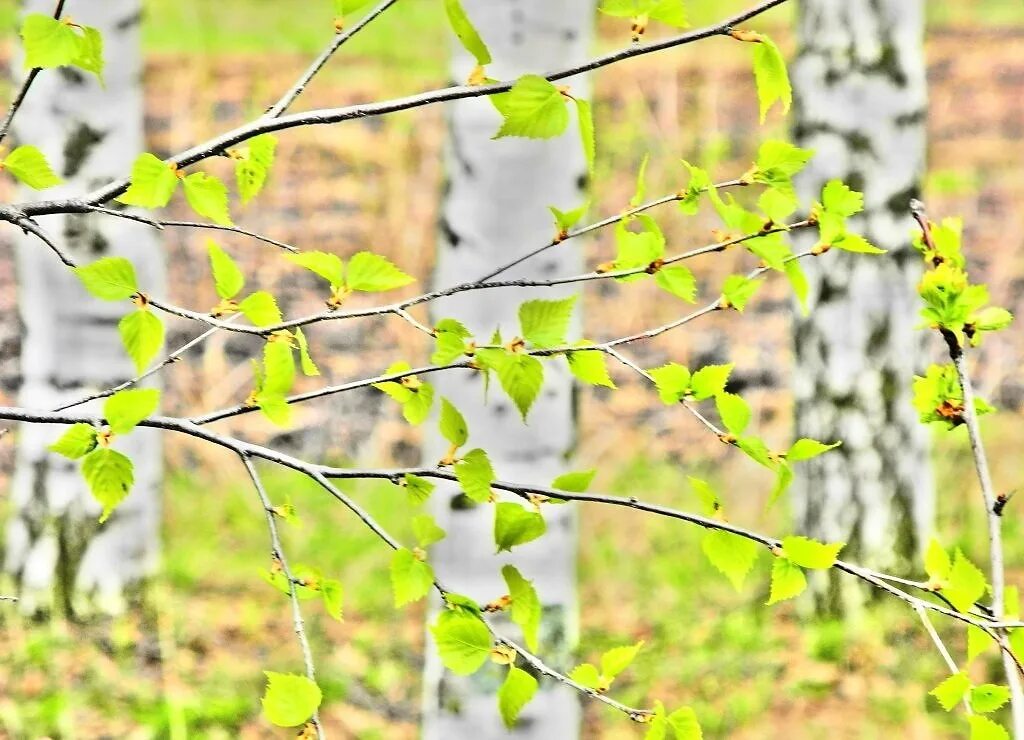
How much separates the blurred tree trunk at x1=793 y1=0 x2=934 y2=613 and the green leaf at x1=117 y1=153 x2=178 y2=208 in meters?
3.43

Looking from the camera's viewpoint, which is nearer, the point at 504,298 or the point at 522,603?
the point at 522,603

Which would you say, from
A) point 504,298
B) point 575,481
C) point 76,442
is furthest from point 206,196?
point 504,298

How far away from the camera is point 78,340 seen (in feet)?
12.8

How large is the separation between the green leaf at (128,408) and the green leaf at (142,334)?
0.08 meters

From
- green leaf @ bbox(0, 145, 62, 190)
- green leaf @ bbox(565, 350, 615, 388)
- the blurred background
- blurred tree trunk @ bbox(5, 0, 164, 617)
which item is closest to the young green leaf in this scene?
green leaf @ bbox(565, 350, 615, 388)

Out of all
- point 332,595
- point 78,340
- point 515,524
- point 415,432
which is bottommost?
point 415,432

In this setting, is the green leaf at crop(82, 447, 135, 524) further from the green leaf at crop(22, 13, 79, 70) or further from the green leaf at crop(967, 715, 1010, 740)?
the green leaf at crop(967, 715, 1010, 740)

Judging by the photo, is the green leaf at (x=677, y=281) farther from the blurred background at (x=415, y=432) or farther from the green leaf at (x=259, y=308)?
the blurred background at (x=415, y=432)

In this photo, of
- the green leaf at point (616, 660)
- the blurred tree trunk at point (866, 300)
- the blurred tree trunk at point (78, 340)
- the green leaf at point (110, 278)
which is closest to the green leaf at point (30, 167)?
the green leaf at point (110, 278)

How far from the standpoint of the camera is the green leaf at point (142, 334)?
3.50ft

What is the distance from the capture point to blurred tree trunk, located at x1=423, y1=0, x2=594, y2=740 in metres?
2.44

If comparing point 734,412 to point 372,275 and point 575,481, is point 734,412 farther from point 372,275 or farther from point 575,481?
point 372,275

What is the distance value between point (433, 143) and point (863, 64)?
17.5 feet

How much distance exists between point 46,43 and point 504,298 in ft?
4.99
